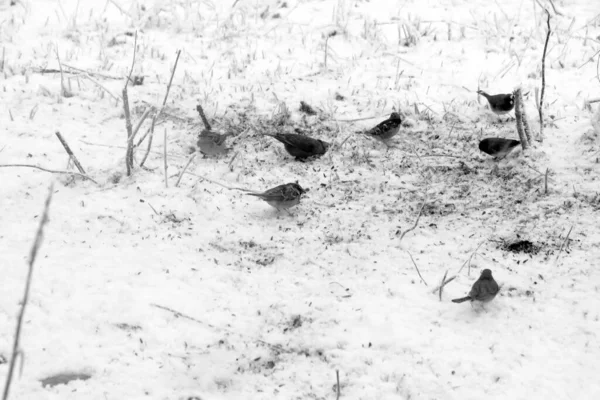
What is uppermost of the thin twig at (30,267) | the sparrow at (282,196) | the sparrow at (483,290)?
the thin twig at (30,267)

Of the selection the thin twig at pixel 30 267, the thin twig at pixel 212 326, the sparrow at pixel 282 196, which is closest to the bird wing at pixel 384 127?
the sparrow at pixel 282 196

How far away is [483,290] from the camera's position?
9.88 feet

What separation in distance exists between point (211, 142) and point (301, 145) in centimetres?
57

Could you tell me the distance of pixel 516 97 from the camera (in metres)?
4.27

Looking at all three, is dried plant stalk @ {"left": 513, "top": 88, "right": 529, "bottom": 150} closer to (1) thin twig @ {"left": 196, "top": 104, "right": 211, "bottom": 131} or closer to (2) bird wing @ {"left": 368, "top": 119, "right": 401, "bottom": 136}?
(2) bird wing @ {"left": 368, "top": 119, "right": 401, "bottom": 136}

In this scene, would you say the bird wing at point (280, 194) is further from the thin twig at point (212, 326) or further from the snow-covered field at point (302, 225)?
the thin twig at point (212, 326)

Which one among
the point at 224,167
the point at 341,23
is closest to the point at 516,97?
the point at 224,167

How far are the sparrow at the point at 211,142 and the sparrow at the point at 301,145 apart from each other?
0.31 metres

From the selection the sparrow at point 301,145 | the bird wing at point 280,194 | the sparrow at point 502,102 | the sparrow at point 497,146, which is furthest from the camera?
the sparrow at point 502,102

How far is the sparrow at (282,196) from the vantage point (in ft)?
12.3

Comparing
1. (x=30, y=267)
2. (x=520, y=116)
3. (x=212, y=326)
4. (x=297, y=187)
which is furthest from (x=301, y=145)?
(x=30, y=267)

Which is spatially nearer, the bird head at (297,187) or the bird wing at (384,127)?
the bird head at (297,187)

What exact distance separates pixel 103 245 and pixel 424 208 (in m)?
1.80

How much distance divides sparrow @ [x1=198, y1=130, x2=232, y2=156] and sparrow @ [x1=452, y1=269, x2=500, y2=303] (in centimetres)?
195
